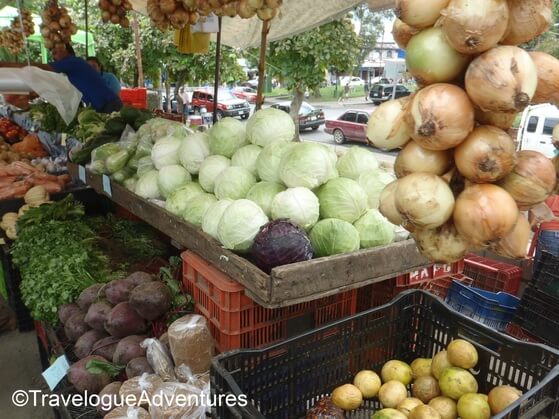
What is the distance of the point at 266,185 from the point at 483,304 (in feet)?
5.93

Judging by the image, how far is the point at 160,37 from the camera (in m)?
12.1

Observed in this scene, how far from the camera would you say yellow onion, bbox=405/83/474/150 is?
872 mm

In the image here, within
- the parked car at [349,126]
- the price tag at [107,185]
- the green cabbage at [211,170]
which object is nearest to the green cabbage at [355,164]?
the green cabbage at [211,170]

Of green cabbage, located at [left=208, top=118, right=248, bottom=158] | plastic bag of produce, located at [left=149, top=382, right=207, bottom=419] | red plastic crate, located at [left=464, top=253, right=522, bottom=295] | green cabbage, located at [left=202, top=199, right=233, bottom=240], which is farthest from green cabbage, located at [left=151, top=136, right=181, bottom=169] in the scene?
red plastic crate, located at [left=464, top=253, right=522, bottom=295]

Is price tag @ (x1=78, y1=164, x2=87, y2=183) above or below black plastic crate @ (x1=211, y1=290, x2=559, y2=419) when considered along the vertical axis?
above

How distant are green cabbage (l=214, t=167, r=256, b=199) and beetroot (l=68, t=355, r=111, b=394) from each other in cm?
104

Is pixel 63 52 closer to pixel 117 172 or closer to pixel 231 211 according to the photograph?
pixel 117 172

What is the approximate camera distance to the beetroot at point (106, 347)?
7.34ft

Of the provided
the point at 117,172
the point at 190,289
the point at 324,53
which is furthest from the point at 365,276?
the point at 324,53

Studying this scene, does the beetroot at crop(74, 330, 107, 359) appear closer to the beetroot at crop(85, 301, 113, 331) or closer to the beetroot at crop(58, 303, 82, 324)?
the beetroot at crop(85, 301, 113, 331)

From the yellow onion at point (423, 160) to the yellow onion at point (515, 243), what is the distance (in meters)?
0.20

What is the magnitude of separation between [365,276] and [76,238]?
2260 millimetres

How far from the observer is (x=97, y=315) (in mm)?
2332

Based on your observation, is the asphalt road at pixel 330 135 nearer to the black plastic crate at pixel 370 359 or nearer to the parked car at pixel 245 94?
the parked car at pixel 245 94
